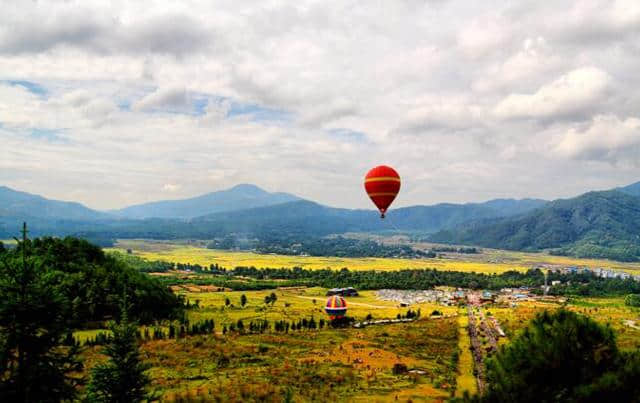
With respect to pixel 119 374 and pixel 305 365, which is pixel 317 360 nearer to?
pixel 305 365

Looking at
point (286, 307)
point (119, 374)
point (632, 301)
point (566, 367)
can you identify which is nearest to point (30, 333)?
point (119, 374)

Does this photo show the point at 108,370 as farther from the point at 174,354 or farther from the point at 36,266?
the point at 174,354

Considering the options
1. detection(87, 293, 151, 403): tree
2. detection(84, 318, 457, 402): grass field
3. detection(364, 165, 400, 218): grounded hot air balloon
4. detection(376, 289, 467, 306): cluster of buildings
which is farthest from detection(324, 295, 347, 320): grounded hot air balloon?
detection(87, 293, 151, 403): tree

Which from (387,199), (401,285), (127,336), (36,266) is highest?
(387,199)

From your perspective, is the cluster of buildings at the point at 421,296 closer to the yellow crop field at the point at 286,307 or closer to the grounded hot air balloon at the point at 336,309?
the yellow crop field at the point at 286,307

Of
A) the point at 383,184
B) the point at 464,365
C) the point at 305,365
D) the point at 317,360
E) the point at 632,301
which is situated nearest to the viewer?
the point at 305,365

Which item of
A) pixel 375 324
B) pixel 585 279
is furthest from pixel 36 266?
pixel 585 279
